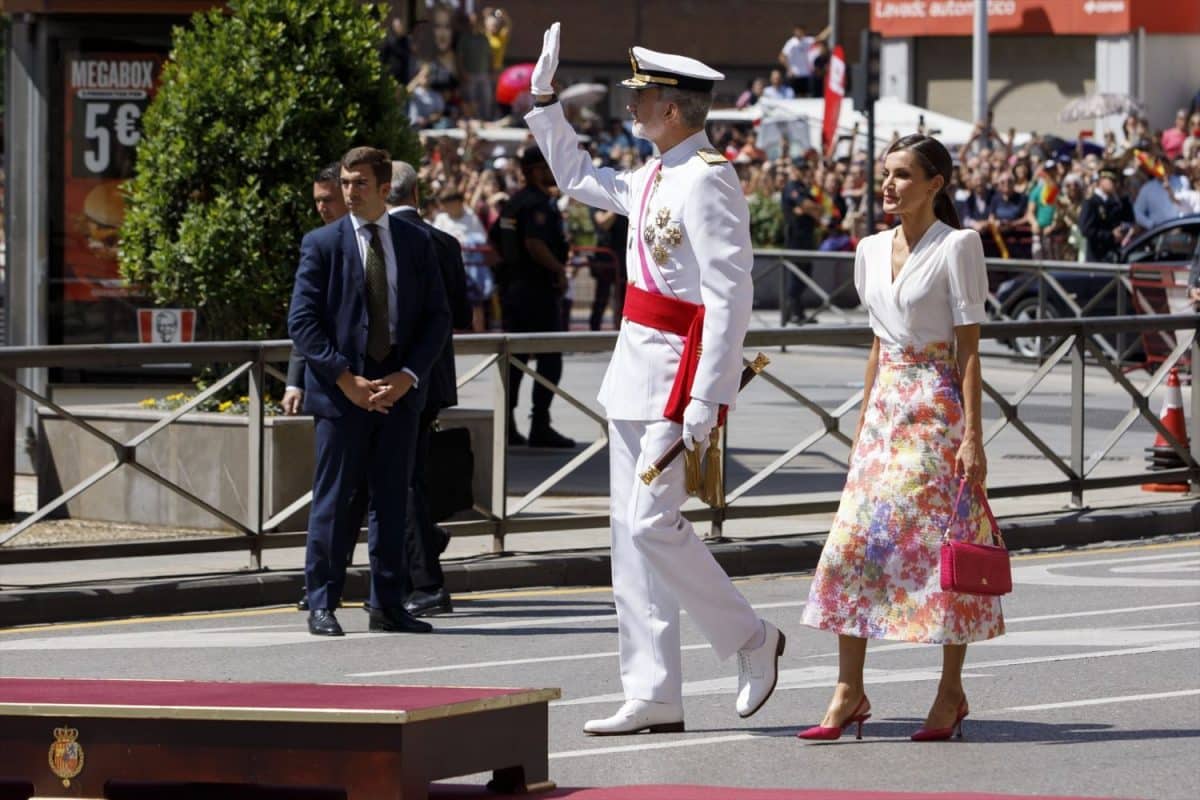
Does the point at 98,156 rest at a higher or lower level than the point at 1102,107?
lower

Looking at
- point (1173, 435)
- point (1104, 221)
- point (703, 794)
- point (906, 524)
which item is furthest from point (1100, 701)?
point (1104, 221)

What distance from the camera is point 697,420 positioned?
24.5ft

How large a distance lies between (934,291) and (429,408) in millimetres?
3238

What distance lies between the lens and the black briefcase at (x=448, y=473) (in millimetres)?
10562

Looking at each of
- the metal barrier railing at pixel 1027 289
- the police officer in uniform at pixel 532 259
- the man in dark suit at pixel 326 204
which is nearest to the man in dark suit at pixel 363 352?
the man in dark suit at pixel 326 204

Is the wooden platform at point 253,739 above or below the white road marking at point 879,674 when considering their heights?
above

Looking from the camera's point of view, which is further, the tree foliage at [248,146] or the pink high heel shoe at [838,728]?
the tree foliage at [248,146]

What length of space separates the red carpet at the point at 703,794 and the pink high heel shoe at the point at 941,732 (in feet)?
2.96

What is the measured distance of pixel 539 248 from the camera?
55.1 feet

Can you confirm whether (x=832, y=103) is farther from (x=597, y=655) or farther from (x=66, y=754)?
(x=66, y=754)

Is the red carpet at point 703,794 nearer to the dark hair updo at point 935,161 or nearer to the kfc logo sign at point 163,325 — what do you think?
the dark hair updo at point 935,161

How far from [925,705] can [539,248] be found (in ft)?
28.4

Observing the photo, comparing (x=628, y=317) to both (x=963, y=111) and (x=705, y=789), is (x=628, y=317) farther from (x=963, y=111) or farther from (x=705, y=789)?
(x=963, y=111)

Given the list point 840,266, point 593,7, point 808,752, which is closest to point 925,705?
point 808,752
